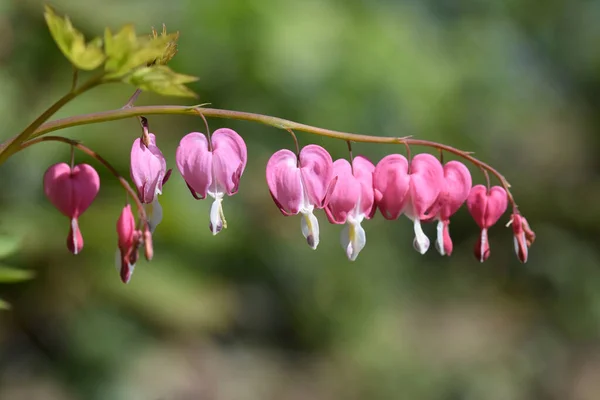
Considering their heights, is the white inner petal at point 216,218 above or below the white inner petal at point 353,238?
above

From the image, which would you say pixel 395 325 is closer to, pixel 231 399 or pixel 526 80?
pixel 231 399

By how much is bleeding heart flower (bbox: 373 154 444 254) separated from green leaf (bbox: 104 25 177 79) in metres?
0.52

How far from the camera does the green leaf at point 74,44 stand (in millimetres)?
924

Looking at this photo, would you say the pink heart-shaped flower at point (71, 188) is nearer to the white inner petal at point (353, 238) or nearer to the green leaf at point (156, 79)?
the green leaf at point (156, 79)

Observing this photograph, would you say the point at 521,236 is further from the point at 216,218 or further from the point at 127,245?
the point at 127,245

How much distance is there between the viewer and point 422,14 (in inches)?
303

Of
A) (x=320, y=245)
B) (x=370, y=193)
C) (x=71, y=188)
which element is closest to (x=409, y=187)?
(x=370, y=193)

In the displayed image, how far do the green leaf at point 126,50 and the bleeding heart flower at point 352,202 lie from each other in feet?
1.47

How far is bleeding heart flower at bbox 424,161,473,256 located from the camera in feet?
4.41

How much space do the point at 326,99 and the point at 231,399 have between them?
2532 mm

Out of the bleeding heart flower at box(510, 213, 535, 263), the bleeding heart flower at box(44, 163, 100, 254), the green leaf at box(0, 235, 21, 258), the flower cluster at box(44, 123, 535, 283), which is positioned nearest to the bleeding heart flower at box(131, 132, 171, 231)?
the flower cluster at box(44, 123, 535, 283)

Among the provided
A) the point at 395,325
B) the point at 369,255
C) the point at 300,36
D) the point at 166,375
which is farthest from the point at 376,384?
the point at 300,36

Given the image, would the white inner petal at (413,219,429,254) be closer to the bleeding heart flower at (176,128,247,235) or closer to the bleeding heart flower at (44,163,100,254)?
the bleeding heart flower at (176,128,247,235)

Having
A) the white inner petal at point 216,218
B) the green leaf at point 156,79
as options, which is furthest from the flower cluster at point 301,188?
the green leaf at point 156,79
